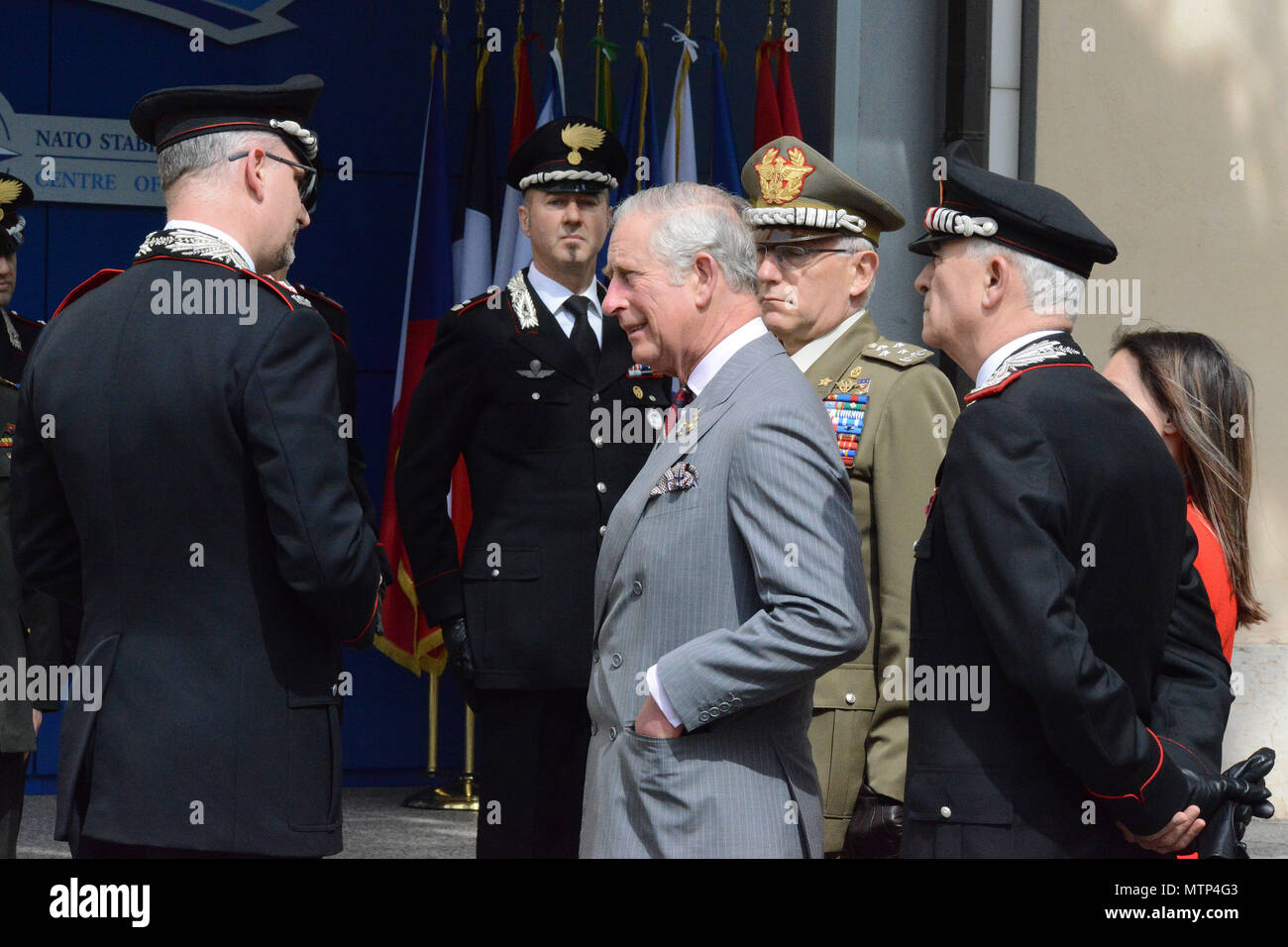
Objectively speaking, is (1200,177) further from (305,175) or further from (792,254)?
(305,175)

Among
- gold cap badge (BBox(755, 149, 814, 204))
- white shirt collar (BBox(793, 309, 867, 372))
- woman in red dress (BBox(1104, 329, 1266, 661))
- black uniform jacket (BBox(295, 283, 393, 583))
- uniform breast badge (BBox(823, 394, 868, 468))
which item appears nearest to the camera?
woman in red dress (BBox(1104, 329, 1266, 661))

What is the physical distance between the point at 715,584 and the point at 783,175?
1.44 metres

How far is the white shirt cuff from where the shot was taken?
90.4 inches

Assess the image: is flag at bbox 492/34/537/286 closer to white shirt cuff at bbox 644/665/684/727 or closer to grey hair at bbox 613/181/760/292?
grey hair at bbox 613/181/760/292

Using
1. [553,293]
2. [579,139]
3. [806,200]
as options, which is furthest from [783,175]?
[579,139]

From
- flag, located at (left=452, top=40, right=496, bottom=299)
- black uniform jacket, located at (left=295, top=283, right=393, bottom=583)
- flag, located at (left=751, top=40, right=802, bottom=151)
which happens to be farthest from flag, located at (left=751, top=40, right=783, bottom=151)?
black uniform jacket, located at (left=295, top=283, right=393, bottom=583)

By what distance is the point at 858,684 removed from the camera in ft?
10.4

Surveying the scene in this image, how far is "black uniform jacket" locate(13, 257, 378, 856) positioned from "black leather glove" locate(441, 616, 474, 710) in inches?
50.6

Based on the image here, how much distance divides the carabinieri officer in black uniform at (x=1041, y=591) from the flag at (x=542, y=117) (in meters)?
3.70

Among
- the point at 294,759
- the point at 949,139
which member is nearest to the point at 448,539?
the point at 294,759

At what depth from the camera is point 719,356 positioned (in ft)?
8.22

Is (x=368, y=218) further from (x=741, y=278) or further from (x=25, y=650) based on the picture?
(x=741, y=278)

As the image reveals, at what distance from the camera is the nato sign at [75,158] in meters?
6.28

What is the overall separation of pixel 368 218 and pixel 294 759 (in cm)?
434
